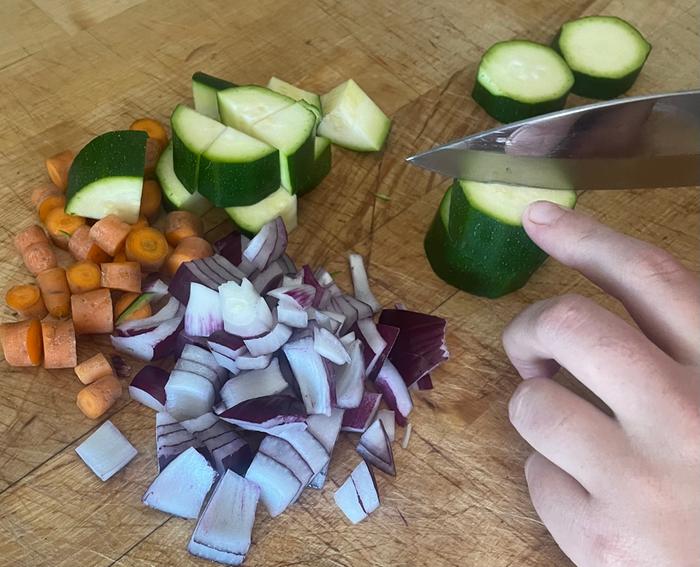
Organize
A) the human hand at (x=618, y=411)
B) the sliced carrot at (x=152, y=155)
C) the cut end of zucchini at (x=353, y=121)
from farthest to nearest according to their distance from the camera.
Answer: the cut end of zucchini at (x=353, y=121) → the sliced carrot at (x=152, y=155) → the human hand at (x=618, y=411)

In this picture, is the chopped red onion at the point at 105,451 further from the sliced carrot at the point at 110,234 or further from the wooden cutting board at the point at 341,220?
the sliced carrot at the point at 110,234

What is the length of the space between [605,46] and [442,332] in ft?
3.68

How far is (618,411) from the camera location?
4.65ft

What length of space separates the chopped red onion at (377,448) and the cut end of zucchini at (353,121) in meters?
0.85

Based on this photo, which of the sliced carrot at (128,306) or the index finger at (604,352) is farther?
the sliced carrot at (128,306)

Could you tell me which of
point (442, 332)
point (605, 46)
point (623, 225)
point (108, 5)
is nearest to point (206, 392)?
point (442, 332)

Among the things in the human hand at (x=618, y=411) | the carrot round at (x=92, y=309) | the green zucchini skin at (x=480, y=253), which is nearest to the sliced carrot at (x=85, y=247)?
the carrot round at (x=92, y=309)

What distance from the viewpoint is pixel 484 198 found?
1.81 m

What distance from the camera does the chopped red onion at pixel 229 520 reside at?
1602 millimetres

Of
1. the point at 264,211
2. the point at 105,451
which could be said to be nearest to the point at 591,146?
the point at 264,211

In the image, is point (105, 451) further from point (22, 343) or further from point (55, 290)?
point (55, 290)

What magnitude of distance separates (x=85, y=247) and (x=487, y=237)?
3.22 ft

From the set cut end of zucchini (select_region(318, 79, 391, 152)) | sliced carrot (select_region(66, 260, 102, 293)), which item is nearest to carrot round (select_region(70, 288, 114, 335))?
sliced carrot (select_region(66, 260, 102, 293))

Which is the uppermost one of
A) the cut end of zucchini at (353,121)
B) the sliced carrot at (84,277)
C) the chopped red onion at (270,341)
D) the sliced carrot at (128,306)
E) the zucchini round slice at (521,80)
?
the zucchini round slice at (521,80)
